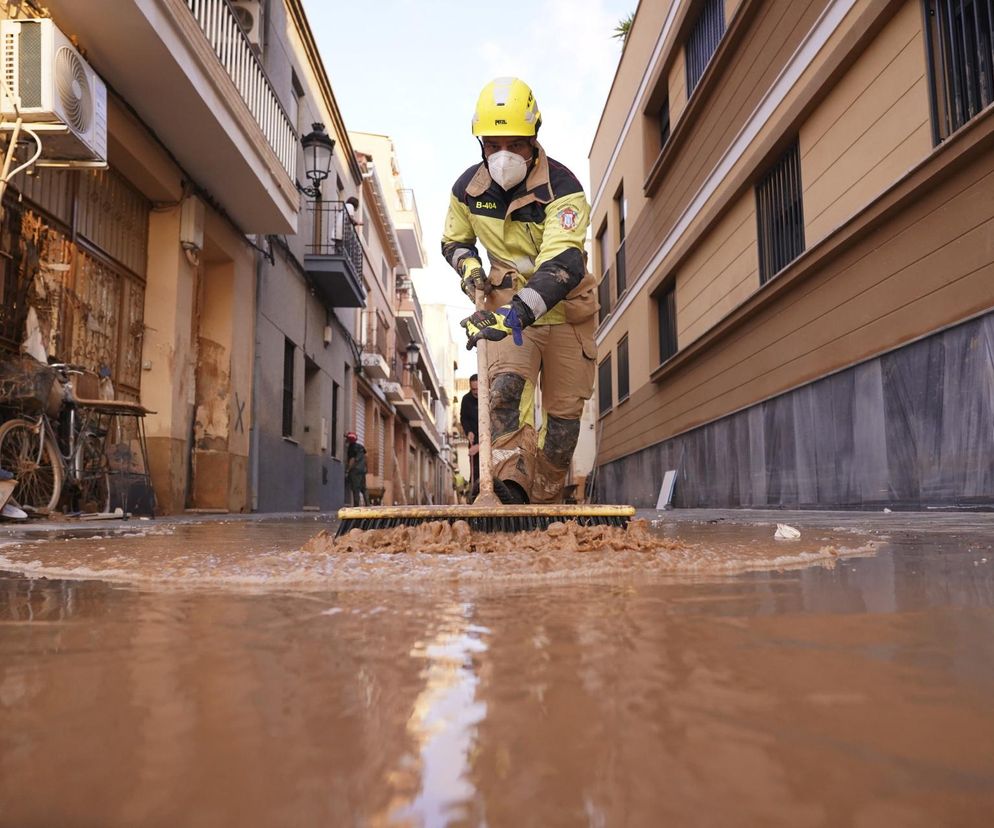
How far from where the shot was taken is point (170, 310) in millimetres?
6789

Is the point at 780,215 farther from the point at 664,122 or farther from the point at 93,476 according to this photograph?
the point at 93,476

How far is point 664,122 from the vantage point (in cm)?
1140

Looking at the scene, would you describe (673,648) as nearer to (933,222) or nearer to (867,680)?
(867,680)

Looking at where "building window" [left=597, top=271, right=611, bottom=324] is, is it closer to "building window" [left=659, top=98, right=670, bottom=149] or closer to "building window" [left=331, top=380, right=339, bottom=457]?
"building window" [left=659, top=98, right=670, bottom=149]

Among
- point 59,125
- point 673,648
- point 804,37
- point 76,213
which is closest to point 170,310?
point 76,213

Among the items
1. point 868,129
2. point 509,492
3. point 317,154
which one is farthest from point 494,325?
point 317,154

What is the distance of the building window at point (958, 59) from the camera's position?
3.90 metres

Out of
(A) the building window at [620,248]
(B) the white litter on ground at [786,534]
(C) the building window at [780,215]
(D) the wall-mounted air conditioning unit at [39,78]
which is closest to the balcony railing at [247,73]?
(D) the wall-mounted air conditioning unit at [39,78]

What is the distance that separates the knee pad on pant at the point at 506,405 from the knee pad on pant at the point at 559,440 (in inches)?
17.9

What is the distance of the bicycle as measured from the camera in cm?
444

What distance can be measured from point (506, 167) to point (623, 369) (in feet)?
34.9

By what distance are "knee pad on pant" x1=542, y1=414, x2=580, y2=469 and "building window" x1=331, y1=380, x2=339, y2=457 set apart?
1020cm

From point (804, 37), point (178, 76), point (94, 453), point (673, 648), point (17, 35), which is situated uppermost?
point (804, 37)

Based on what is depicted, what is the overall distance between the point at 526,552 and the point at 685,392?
26.3 feet
